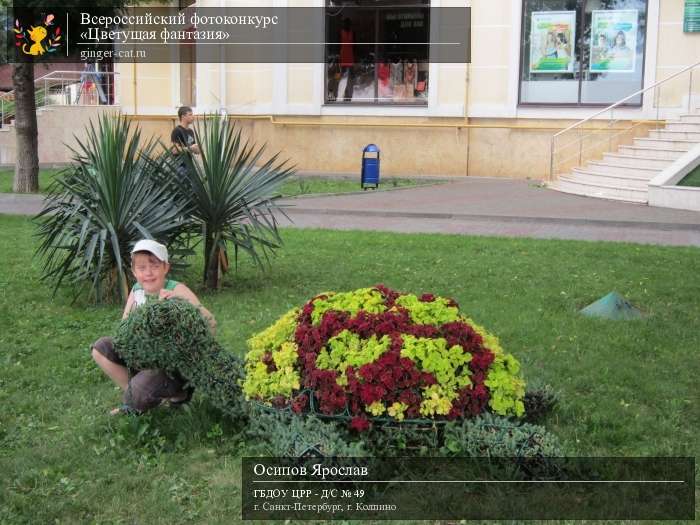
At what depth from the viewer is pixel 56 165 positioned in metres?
24.9

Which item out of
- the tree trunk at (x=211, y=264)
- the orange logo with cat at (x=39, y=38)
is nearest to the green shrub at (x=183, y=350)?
the tree trunk at (x=211, y=264)

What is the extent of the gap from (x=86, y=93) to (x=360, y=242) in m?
17.2

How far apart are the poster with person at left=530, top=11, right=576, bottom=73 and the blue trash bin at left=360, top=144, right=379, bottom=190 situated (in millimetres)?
4751

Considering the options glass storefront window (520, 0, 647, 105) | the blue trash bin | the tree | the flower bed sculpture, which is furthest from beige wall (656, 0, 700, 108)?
the flower bed sculpture

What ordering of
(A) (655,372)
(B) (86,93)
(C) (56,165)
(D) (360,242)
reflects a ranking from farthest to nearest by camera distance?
(B) (86,93)
(C) (56,165)
(D) (360,242)
(A) (655,372)

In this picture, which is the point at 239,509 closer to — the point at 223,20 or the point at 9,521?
the point at 9,521

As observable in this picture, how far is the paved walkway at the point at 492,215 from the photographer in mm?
13359

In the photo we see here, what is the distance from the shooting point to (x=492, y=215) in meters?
14.7

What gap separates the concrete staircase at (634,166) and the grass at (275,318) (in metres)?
6.19

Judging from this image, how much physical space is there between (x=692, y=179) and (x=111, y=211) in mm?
11038

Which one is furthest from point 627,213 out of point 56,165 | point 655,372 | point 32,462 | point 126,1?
point 56,165

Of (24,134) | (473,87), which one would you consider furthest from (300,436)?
(473,87)

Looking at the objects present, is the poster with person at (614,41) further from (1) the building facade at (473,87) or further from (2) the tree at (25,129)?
(2) the tree at (25,129)

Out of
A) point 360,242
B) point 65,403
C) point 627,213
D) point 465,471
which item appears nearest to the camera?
point 465,471
